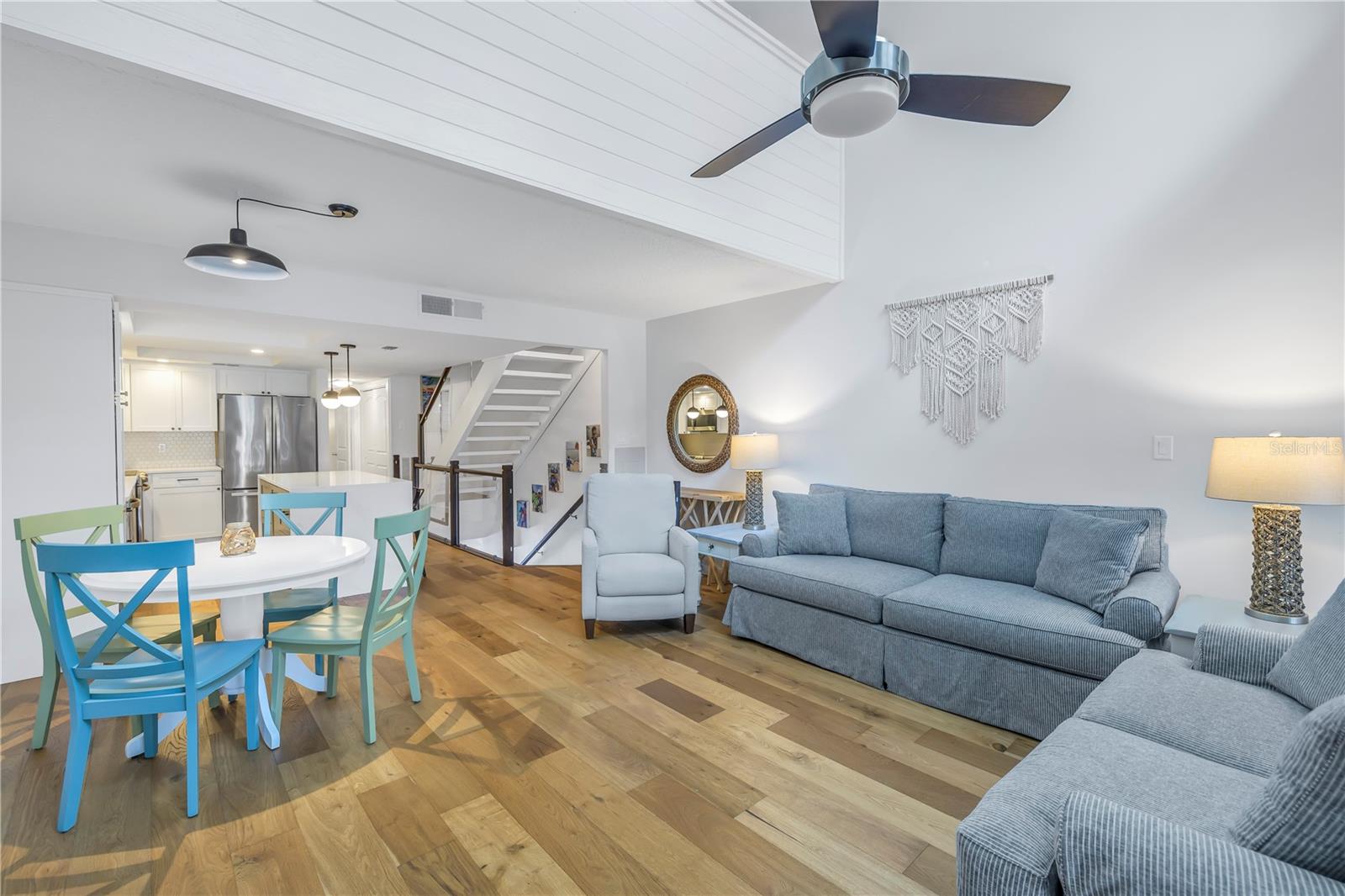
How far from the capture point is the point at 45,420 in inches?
125

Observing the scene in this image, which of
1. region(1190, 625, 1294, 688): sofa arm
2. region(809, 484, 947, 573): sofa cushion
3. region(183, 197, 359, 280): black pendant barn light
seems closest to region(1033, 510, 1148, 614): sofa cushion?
region(1190, 625, 1294, 688): sofa arm

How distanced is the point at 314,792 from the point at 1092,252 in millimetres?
4292

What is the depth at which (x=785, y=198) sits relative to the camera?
3773mm

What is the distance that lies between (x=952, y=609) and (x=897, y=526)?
851 mm

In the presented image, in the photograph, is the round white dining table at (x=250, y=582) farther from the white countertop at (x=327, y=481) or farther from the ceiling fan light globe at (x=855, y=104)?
the ceiling fan light globe at (x=855, y=104)

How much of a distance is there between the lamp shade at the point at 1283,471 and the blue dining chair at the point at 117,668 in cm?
376

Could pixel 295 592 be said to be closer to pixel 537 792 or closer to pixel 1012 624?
pixel 537 792

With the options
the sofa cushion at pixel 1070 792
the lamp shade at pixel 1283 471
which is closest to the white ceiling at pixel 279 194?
the lamp shade at pixel 1283 471

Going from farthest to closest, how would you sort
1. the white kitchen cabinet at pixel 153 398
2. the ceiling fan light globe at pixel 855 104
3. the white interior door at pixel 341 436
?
the white interior door at pixel 341 436, the white kitchen cabinet at pixel 153 398, the ceiling fan light globe at pixel 855 104

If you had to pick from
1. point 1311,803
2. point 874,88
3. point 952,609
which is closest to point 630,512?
point 952,609

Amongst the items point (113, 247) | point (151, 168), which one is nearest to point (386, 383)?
point (113, 247)

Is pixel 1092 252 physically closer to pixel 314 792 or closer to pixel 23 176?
pixel 314 792

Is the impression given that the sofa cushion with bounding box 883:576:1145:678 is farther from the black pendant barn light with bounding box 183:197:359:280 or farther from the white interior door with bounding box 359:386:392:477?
the white interior door with bounding box 359:386:392:477

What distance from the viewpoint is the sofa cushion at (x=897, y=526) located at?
344cm
